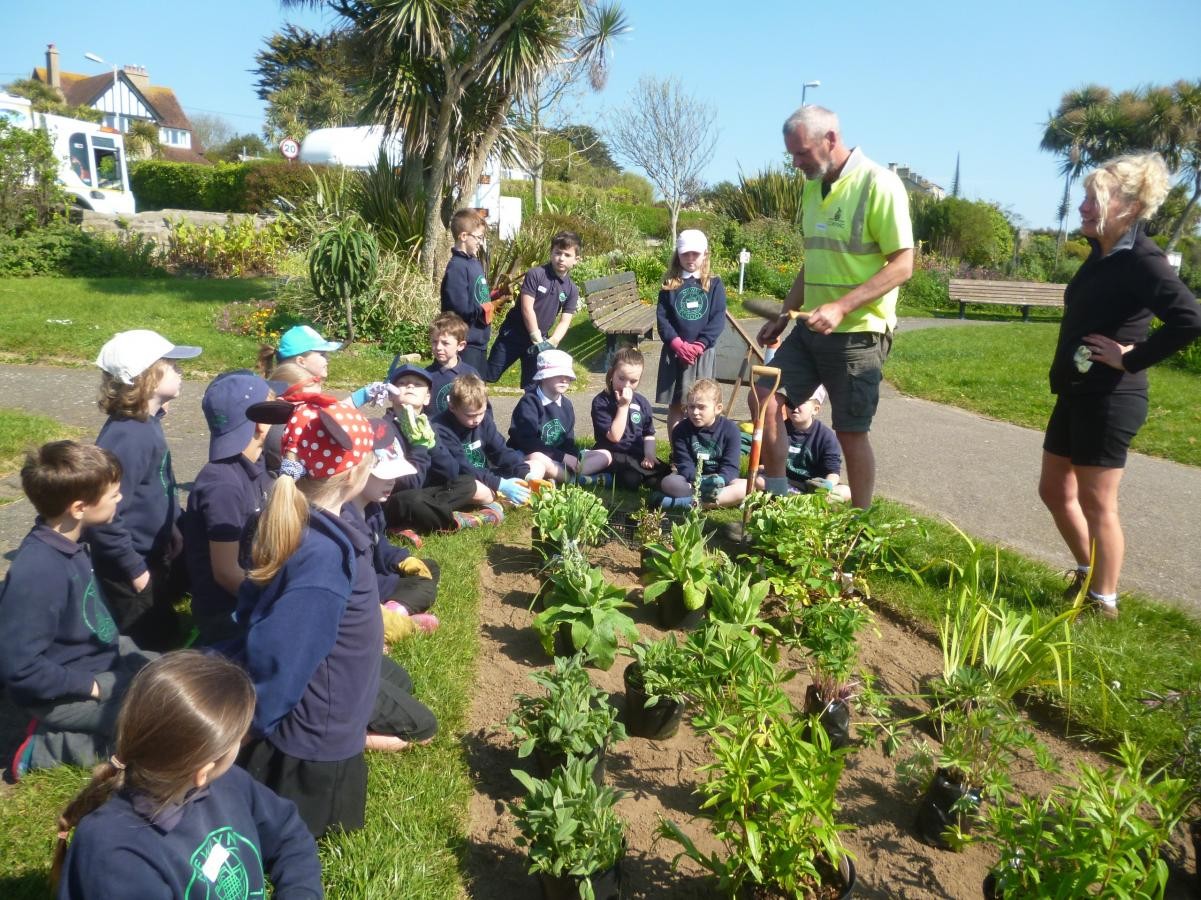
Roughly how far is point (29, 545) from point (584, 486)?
3.57 m

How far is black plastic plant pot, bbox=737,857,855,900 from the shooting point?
2.19 m

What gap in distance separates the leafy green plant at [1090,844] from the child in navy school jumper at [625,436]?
3.89 meters

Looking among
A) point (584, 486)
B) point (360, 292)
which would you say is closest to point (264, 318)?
point (360, 292)

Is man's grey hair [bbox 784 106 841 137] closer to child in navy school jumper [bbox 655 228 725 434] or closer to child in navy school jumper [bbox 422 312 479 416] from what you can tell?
child in navy school jumper [bbox 655 228 725 434]

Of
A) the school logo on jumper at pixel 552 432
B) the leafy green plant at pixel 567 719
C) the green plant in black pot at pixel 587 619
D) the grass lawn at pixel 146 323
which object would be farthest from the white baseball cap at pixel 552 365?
the grass lawn at pixel 146 323

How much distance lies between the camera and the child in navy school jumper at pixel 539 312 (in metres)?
6.86

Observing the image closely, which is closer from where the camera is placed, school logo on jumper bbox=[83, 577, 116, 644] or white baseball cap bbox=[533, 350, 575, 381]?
school logo on jumper bbox=[83, 577, 116, 644]

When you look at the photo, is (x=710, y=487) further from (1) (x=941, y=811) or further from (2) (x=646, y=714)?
(1) (x=941, y=811)

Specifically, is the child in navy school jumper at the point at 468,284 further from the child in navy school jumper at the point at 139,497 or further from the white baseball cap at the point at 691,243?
the child in navy school jumper at the point at 139,497

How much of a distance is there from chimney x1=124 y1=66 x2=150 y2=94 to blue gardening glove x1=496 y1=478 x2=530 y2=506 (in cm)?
7448

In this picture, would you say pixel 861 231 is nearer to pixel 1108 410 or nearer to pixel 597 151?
→ pixel 1108 410

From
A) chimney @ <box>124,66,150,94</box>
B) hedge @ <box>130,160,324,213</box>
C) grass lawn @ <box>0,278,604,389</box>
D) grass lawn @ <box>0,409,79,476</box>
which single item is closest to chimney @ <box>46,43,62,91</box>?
chimney @ <box>124,66,150,94</box>

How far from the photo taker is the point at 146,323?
10.7 metres

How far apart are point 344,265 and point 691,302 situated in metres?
5.50
